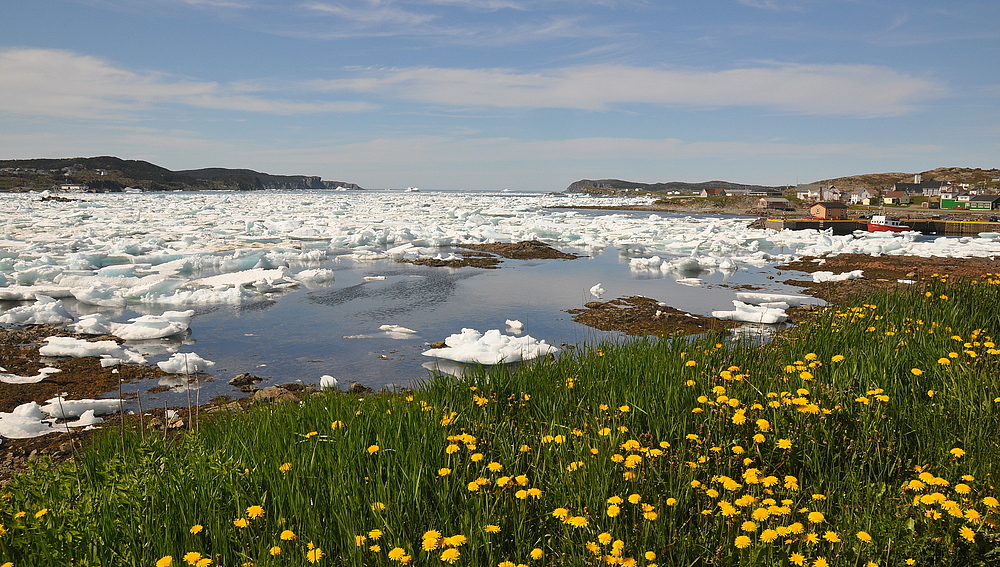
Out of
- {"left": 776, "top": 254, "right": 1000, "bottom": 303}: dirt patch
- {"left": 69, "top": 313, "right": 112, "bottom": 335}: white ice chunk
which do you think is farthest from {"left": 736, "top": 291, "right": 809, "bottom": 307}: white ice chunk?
{"left": 69, "top": 313, "right": 112, "bottom": 335}: white ice chunk

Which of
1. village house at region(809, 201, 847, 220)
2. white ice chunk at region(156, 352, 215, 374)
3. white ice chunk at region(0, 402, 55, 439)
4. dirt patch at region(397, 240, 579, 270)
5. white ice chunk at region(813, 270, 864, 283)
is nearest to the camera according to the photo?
white ice chunk at region(0, 402, 55, 439)

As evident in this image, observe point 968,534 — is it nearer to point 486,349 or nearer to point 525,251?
point 486,349

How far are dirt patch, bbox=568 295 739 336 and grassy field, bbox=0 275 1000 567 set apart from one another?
8.10 meters

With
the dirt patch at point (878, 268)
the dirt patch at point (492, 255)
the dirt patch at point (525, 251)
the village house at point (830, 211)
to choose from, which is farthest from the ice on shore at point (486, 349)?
the village house at point (830, 211)

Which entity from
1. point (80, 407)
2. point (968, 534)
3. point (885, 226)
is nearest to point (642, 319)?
point (80, 407)

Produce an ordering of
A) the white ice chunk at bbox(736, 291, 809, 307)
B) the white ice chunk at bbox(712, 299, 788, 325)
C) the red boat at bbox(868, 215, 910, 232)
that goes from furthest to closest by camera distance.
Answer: the red boat at bbox(868, 215, 910, 232)
the white ice chunk at bbox(736, 291, 809, 307)
the white ice chunk at bbox(712, 299, 788, 325)

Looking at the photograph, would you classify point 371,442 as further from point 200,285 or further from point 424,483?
point 200,285

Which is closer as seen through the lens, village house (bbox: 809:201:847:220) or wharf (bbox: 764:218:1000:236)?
wharf (bbox: 764:218:1000:236)

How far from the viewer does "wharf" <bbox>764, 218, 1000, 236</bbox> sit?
49.0m

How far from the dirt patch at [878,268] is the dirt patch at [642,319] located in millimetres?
4659

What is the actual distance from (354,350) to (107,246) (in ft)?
72.9

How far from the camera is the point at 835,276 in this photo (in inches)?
881

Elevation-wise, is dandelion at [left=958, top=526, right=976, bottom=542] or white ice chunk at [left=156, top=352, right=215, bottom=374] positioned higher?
dandelion at [left=958, top=526, right=976, bottom=542]

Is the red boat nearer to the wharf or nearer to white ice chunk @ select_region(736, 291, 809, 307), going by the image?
the wharf
